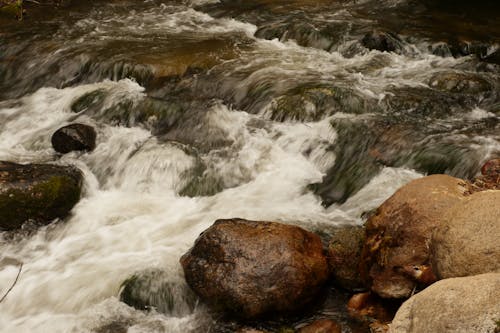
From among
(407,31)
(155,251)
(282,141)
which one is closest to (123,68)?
(282,141)

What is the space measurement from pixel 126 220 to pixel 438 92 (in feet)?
19.1

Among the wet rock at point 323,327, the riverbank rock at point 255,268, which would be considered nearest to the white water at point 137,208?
the riverbank rock at point 255,268

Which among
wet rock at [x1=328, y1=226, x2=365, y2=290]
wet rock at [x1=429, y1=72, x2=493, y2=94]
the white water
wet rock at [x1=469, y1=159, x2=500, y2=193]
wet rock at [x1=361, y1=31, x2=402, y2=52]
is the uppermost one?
wet rock at [x1=361, y1=31, x2=402, y2=52]

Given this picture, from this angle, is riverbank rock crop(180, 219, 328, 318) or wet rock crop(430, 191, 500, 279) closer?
wet rock crop(430, 191, 500, 279)

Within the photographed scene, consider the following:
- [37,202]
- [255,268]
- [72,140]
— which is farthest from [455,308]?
[72,140]

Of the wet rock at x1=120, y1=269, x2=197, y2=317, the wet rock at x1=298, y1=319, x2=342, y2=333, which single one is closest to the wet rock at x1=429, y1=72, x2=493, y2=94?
the wet rock at x1=298, y1=319, x2=342, y2=333

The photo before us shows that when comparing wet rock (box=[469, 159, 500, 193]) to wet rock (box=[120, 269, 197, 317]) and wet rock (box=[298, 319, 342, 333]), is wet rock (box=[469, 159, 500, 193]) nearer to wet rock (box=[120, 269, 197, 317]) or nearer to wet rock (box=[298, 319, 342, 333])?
wet rock (box=[298, 319, 342, 333])

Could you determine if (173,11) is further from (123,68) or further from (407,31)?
(407,31)

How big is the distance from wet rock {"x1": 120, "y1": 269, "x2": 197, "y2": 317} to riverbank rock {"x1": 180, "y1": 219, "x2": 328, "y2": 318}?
21cm

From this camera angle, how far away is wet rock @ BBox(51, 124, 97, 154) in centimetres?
903

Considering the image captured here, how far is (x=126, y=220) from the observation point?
24.8ft

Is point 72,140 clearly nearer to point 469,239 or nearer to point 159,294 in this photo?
point 159,294

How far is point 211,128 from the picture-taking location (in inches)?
363

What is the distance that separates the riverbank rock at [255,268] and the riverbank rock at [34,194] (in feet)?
8.89
